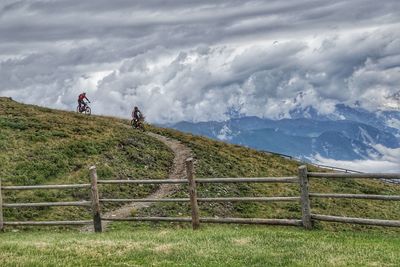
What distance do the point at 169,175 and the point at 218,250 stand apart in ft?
90.3

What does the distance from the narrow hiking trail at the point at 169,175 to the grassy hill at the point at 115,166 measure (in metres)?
0.66

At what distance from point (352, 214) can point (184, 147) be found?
57.8 ft

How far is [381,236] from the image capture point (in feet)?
50.8

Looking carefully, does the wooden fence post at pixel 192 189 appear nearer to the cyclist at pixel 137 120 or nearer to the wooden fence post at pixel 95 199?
the wooden fence post at pixel 95 199

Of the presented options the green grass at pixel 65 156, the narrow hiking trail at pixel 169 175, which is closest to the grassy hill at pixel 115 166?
the green grass at pixel 65 156

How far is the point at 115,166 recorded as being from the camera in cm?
3900

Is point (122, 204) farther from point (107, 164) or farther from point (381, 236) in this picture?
point (381, 236)

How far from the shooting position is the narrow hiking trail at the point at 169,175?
28.1m

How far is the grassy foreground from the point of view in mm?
11961

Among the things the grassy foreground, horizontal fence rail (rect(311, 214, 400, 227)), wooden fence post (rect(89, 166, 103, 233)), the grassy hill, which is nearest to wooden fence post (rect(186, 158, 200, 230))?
the grassy foreground

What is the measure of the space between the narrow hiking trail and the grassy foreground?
10020mm

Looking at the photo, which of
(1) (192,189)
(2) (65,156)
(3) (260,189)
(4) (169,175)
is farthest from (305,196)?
A: (2) (65,156)

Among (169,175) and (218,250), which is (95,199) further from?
(169,175)

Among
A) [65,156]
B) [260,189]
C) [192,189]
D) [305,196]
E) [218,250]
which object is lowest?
[260,189]
